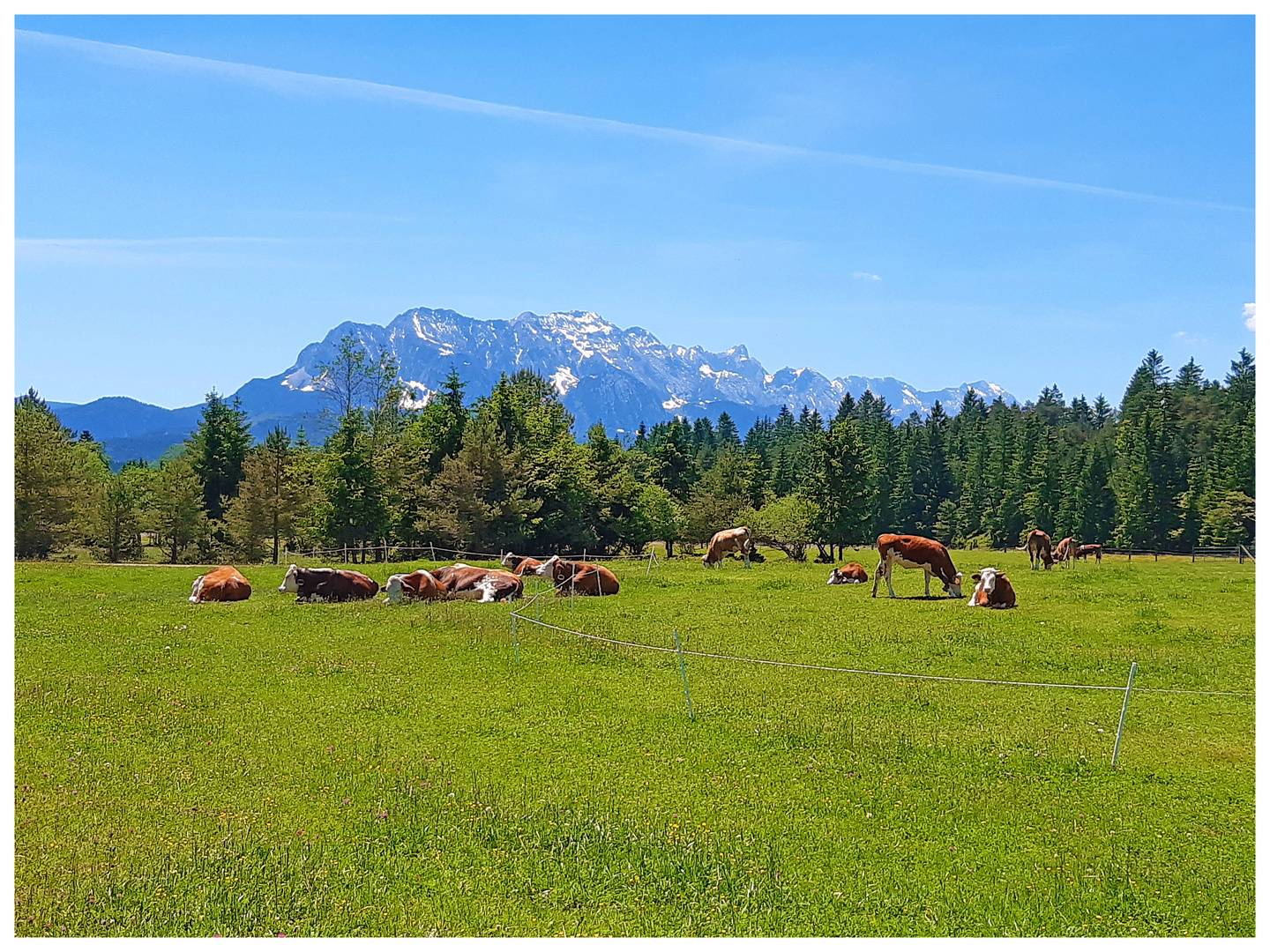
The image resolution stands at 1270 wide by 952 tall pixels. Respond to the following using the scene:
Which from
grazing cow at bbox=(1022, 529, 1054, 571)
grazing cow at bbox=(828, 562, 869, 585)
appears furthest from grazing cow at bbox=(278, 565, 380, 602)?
grazing cow at bbox=(1022, 529, 1054, 571)

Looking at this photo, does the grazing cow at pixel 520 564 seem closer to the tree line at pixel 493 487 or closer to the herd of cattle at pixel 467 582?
the herd of cattle at pixel 467 582

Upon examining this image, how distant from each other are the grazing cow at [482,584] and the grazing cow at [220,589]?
6.05 meters

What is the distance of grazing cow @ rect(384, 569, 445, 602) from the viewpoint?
27.8 metres

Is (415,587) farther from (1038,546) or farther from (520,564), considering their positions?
(1038,546)

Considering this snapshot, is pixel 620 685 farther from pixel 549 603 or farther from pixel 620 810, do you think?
pixel 549 603

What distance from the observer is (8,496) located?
7.89 m

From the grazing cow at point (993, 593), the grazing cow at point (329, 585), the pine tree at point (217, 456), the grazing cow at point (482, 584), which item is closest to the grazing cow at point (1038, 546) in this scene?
the grazing cow at point (993, 593)

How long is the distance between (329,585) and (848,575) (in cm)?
2016

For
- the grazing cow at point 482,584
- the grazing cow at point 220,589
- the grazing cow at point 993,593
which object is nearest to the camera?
the grazing cow at point 993,593

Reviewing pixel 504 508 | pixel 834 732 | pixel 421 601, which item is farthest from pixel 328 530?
pixel 834 732

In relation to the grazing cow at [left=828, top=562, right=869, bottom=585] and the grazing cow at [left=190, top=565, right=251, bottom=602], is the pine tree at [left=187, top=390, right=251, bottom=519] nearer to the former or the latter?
the grazing cow at [left=190, top=565, right=251, bottom=602]

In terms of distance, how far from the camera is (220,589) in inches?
1086

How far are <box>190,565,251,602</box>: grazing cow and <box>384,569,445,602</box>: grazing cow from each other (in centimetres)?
448

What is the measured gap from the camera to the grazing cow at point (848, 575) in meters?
35.6
